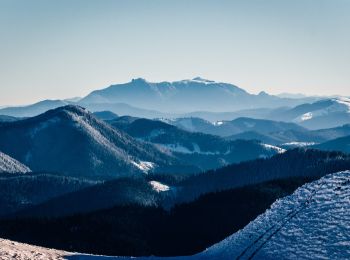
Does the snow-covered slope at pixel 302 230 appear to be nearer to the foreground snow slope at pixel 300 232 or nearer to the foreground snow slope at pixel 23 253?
the foreground snow slope at pixel 300 232

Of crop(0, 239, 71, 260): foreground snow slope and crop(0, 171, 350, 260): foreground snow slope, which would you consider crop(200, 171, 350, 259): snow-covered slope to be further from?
crop(0, 239, 71, 260): foreground snow slope

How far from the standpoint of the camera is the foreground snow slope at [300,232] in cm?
4944

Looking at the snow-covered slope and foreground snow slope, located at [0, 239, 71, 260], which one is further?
the snow-covered slope

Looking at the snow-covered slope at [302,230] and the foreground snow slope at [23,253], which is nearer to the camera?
the foreground snow slope at [23,253]

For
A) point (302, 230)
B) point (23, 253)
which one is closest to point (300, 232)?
point (302, 230)

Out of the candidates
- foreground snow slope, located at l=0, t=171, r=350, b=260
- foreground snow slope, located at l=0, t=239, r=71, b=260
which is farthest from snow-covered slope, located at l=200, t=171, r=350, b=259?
foreground snow slope, located at l=0, t=239, r=71, b=260

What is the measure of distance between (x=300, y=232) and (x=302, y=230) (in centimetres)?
43

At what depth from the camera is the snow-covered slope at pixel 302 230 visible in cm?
4944

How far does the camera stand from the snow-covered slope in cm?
4944

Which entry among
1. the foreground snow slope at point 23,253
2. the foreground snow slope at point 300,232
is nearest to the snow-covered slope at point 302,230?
the foreground snow slope at point 300,232

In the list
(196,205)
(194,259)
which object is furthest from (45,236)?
(194,259)

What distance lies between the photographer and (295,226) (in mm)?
55844

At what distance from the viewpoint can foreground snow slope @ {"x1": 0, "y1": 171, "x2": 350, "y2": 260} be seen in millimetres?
49438

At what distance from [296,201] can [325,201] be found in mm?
4810
